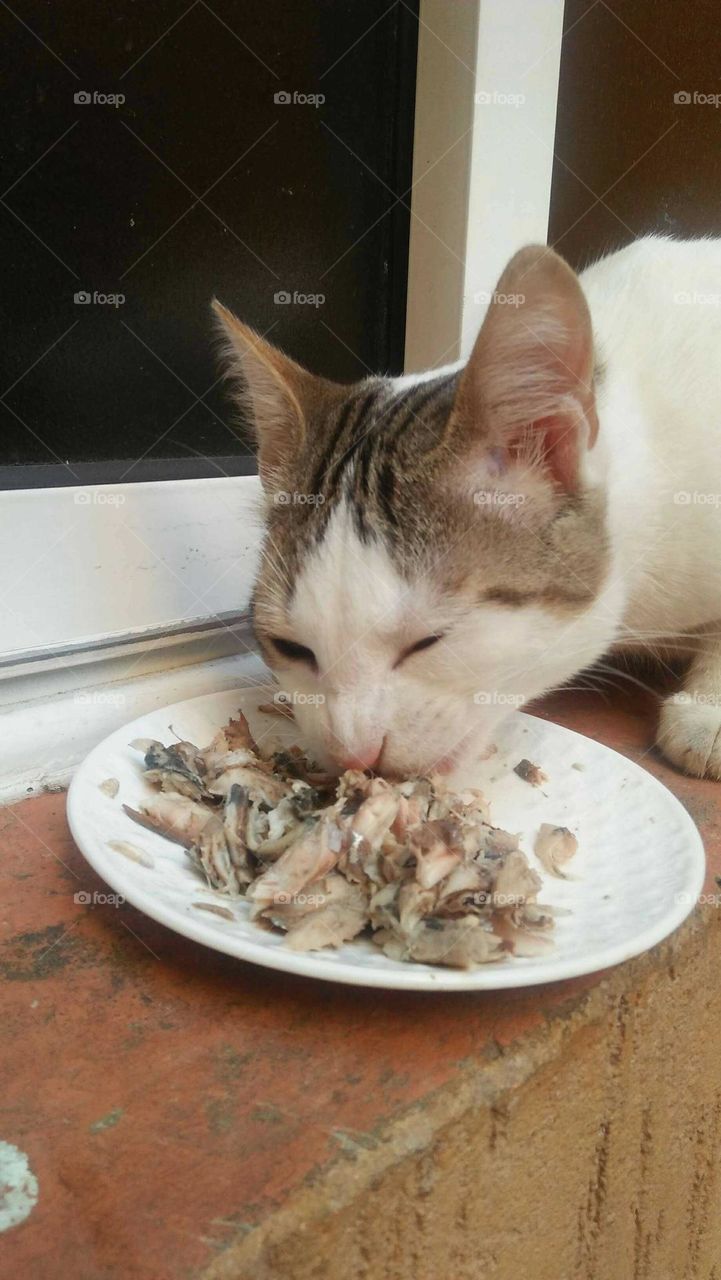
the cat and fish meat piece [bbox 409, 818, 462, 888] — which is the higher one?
the cat

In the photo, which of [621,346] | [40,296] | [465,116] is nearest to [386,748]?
[621,346]

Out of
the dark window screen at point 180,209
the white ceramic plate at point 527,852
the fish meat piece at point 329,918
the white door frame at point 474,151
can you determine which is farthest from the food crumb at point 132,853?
the white door frame at point 474,151

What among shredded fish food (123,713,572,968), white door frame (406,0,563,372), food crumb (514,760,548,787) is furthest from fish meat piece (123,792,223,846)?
white door frame (406,0,563,372)

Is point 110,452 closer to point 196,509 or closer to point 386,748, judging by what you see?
point 196,509

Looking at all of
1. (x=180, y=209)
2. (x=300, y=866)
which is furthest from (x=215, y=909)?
(x=180, y=209)

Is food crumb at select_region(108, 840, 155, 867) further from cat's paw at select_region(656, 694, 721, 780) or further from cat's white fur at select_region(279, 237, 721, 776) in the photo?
cat's paw at select_region(656, 694, 721, 780)

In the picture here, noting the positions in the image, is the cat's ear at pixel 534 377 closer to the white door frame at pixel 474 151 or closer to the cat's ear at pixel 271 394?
the cat's ear at pixel 271 394
